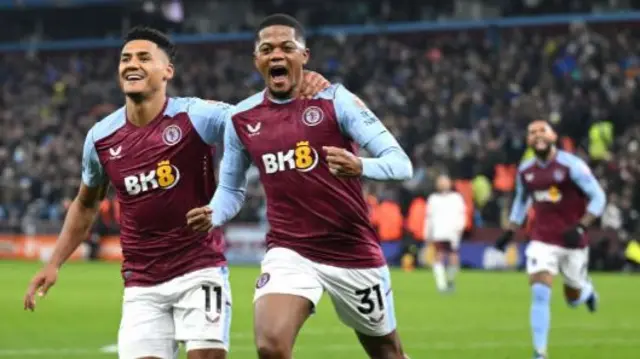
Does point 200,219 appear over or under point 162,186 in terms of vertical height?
under

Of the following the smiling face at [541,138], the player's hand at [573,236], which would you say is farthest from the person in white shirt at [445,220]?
the smiling face at [541,138]

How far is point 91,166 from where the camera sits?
839 centimetres

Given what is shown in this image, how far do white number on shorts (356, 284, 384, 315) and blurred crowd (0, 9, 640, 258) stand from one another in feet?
73.1

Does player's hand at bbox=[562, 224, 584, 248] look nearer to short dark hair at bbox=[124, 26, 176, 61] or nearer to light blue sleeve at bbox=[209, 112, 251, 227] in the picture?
light blue sleeve at bbox=[209, 112, 251, 227]

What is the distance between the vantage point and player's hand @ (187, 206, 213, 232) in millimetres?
7672

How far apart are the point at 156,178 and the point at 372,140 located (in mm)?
1236

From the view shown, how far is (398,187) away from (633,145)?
18.8 ft

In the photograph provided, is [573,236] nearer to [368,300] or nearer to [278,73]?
[368,300]

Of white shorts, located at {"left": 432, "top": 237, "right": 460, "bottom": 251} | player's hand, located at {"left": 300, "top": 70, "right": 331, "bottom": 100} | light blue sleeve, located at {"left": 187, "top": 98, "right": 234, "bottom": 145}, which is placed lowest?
white shorts, located at {"left": 432, "top": 237, "right": 460, "bottom": 251}

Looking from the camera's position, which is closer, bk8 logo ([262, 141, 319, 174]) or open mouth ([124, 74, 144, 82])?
open mouth ([124, 74, 144, 82])

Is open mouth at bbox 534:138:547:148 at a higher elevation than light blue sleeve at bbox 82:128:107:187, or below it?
higher

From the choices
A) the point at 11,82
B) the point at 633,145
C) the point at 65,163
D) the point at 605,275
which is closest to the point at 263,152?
the point at 605,275

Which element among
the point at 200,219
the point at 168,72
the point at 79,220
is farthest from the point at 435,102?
the point at 200,219

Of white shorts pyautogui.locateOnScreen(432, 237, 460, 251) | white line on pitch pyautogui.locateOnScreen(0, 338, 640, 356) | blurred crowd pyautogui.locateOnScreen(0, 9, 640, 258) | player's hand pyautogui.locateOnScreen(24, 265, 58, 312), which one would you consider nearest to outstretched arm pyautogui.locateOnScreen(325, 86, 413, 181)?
player's hand pyautogui.locateOnScreen(24, 265, 58, 312)
